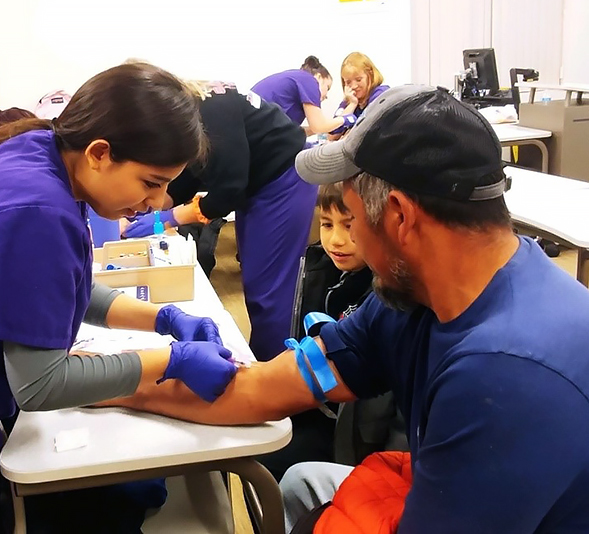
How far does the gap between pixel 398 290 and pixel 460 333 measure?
0.42ft

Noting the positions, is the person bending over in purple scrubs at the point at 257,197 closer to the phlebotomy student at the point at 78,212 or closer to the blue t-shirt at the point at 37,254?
the phlebotomy student at the point at 78,212

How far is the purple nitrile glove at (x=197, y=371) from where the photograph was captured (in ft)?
3.80

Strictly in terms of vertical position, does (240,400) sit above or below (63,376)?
below

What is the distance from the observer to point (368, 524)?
3.15 ft

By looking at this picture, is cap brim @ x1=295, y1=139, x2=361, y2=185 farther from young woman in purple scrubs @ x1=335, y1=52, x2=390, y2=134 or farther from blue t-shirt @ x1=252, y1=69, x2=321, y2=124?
young woman in purple scrubs @ x1=335, y1=52, x2=390, y2=134

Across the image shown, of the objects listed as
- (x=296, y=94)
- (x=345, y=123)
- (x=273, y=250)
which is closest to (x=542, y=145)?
(x=345, y=123)

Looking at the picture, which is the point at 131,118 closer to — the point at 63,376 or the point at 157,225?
the point at 63,376

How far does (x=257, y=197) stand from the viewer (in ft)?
7.50

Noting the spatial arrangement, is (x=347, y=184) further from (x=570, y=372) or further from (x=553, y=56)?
(x=553, y=56)

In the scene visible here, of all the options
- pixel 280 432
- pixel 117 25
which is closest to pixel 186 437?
pixel 280 432

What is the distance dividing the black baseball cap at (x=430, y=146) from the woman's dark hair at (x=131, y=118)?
0.37m

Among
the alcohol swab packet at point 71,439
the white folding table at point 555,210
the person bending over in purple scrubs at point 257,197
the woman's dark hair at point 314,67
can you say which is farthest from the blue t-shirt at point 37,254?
the woman's dark hair at point 314,67

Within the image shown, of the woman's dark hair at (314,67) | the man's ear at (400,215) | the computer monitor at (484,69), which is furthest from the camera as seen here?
the woman's dark hair at (314,67)

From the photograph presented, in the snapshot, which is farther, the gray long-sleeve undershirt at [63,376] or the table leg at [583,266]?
the table leg at [583,266]
